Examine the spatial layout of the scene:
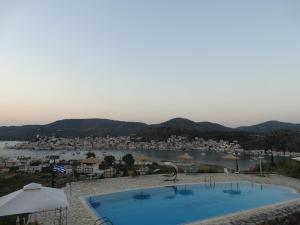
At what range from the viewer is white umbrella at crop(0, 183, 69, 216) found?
7.27m

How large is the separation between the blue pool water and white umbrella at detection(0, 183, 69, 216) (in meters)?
4.38

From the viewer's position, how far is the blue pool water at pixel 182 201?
1245 centimetres

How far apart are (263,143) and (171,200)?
332 feet

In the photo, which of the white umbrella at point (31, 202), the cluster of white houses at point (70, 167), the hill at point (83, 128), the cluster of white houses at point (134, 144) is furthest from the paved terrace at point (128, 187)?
the hill at point (83, 128)

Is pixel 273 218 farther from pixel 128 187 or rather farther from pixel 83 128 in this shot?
pixel 83 128

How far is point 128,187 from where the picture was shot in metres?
16.3

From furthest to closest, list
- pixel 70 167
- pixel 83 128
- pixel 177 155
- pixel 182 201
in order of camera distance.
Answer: pixel 83 128 → pixel 177 155 → pixel 70 167 → pixel 182 201

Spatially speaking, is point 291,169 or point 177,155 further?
point 177,155

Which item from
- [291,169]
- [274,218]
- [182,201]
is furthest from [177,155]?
[274,218]

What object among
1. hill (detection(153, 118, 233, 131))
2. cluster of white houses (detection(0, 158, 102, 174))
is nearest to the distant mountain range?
hill (detection(153, 118, 233, 131))

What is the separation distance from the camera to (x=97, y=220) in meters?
9.96

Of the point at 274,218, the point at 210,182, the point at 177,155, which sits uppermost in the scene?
the point at 210,182

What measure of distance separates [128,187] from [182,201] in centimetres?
282

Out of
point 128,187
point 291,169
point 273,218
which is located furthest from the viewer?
point 291,169
